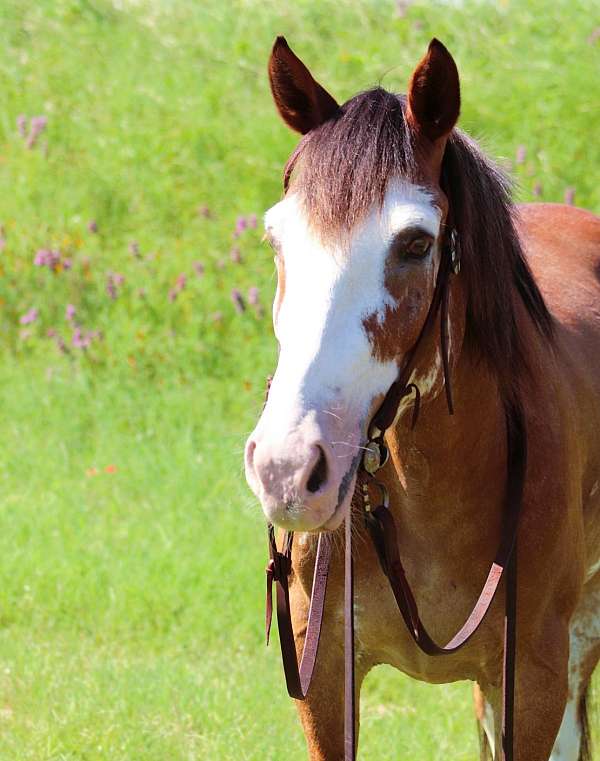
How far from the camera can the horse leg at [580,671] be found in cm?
368

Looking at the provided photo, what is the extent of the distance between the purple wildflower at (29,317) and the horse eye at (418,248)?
6020 mm

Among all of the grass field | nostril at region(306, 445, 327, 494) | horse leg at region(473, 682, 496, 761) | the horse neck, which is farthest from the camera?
the grass field

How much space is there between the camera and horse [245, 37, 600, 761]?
210 cm

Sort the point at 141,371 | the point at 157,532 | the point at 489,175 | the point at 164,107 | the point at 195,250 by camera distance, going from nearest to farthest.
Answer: the point at 489,175 < the point at 157,532 < the point at 141,371 < the point at 195,250 < the point at 164,107

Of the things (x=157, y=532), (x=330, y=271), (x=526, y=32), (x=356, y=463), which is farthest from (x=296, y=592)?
(x=526, y=32)

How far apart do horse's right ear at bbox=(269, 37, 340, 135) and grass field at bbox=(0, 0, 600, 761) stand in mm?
792

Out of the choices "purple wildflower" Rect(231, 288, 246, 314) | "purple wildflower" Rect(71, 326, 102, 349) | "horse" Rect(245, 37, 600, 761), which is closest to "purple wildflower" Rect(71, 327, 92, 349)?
"purple wildflower" Rect(71, 326, 102, 349)

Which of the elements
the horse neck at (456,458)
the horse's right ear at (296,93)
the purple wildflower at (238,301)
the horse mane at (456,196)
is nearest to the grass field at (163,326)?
the purple wildflower at (238,301)

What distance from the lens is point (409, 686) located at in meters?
4.62

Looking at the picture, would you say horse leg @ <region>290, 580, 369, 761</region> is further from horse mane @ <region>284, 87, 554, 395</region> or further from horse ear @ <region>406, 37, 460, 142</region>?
horse ear @ <region>406, 37, 460, 142</region>

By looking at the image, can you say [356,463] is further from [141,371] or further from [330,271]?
[141,371]

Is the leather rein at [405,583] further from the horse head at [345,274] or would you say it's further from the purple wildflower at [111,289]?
the purple wildflower at [111,289]

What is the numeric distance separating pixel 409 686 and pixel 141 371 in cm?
347

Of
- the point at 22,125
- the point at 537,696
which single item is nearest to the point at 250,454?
the point at 537,696
